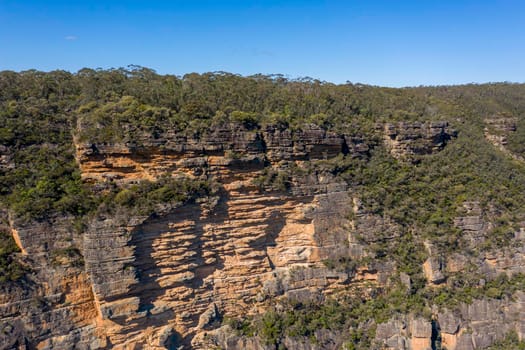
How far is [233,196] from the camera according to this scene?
1980 centimetres

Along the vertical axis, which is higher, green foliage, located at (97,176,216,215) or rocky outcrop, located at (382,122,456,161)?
rocky outcrop, located at (382,122,456,161)

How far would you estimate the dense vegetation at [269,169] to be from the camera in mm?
17672

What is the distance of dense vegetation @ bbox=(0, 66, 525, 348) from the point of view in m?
17.7

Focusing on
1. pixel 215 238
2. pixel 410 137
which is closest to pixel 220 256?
pixel 215 238

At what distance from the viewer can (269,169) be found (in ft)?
67.1

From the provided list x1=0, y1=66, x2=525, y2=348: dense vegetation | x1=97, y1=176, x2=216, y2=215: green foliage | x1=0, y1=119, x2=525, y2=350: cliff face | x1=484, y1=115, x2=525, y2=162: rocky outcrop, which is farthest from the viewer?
x1=484, y1=115, x2=525, y2=162: rocky outcrop

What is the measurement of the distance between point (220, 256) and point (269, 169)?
5.78 meters

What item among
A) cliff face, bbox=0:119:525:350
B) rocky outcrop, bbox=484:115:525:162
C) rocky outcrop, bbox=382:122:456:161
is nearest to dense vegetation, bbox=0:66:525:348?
cliff face, bbox=0:119:525:350

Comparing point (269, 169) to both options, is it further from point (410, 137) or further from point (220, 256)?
point (410, 137)

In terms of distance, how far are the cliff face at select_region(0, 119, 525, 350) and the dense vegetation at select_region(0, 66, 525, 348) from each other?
578mm

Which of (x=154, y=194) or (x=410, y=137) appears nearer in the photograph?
(x=154, y=194)

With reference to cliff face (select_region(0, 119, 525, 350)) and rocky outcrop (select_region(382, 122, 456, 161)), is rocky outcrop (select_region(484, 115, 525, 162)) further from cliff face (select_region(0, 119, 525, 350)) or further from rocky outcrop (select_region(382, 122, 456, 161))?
cliff face (select_region(0, 119, 525, 350))

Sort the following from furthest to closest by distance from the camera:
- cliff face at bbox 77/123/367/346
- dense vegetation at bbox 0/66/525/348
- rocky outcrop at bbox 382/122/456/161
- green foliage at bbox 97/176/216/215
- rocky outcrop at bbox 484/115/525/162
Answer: rocky outcrop at bbox 484/115/525/162
rocky outcrop at bbox 382/122/456/161
dense vegetation at bbox 0/66/525/348
green foliage at bbox 97/176/216/215
cliff face at bbox 77/123/367/346

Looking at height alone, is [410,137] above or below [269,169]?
above
